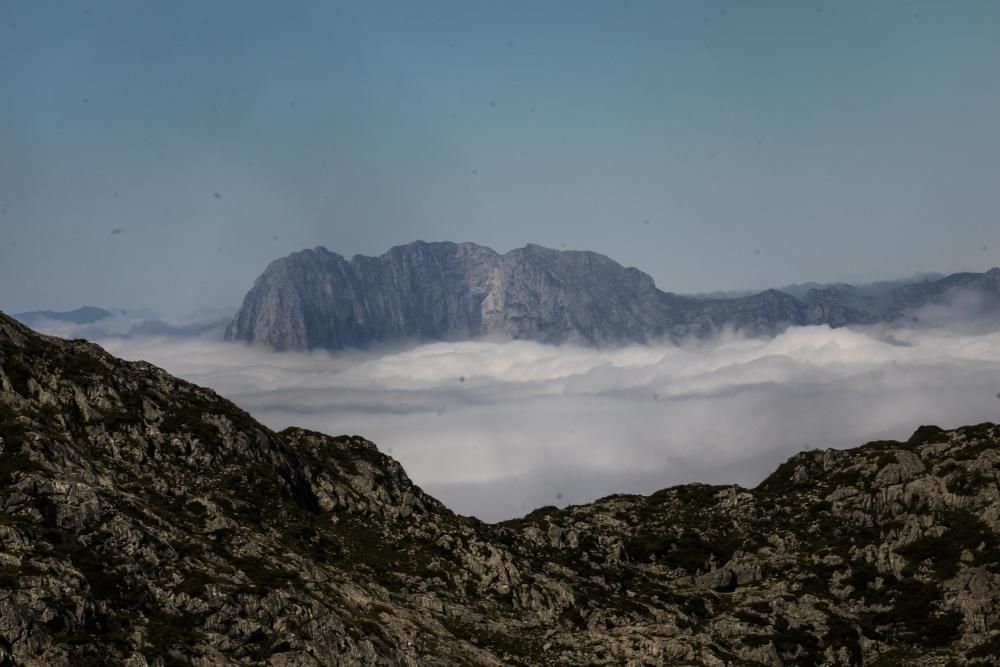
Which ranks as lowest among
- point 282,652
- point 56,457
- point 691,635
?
point 691,635

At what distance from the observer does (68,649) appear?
432 ft

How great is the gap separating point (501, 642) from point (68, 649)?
265 ft

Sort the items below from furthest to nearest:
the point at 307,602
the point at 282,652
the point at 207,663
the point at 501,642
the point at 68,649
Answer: the point at 501,642, the point at 307,602, the point at 282,652, the point at 207,663, the point at 68,649

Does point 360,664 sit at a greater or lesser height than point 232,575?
lesser

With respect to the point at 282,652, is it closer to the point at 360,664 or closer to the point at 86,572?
the point at 360,664

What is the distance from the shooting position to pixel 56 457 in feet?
558

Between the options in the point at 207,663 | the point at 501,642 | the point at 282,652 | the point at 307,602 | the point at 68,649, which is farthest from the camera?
the point at 501,642

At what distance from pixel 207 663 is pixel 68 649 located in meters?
19.3

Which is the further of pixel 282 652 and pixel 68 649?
pixel 282 652

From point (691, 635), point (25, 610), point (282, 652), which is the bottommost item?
point (691, 635)

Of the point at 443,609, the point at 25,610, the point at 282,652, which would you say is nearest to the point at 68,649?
the point at 25,610

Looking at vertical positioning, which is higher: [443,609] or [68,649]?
[68,649]

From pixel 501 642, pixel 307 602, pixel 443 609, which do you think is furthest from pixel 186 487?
pixel 501 642

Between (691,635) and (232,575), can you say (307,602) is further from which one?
(691,635)
